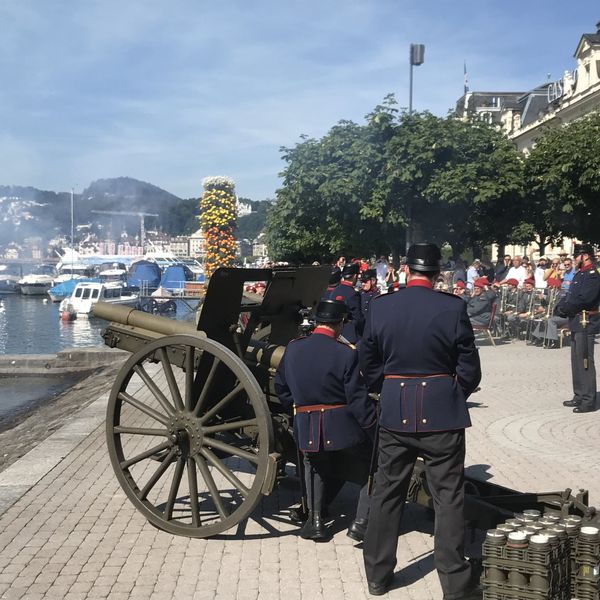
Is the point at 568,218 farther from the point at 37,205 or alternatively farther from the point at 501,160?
the point at 37,205

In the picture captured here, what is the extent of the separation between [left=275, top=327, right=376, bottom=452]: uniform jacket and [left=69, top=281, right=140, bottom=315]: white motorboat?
3477 centimetres

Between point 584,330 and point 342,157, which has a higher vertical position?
point 342,157

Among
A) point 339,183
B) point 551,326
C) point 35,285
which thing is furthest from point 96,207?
point 551,326

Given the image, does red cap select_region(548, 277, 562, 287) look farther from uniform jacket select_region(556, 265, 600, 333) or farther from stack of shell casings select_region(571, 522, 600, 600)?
stack of shell casings select_region(571, 522, 600, 600)

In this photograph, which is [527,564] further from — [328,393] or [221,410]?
[221,410]

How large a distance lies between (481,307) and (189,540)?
1294 cm

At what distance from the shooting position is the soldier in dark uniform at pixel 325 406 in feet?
18.6

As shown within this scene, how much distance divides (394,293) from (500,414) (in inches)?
229

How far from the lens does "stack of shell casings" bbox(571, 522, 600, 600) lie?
4.59 meters

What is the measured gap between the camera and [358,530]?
5.83 meters

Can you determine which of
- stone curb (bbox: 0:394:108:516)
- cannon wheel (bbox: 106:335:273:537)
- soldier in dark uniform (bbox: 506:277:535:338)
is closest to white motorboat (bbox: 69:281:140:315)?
soldier in dark uniform (bbox: 506:277:535:338)

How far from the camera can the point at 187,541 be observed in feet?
19.4

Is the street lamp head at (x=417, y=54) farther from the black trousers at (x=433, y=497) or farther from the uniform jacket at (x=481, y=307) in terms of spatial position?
the black trousers at (x=433, y=497)

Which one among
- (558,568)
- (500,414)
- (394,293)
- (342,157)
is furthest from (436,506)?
(342,157)
